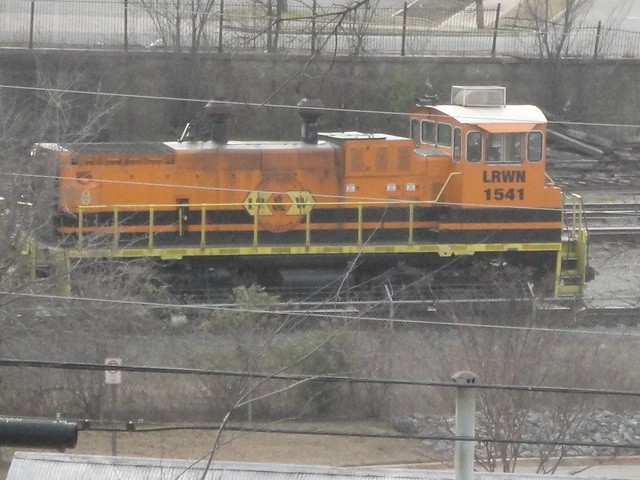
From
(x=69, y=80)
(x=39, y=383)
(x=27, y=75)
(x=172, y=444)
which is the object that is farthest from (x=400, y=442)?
(x=27, y=75)

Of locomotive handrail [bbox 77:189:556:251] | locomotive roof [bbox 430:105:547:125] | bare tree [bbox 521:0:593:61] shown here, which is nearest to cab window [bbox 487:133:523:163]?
locomotive roof [bbox 430:105:547:125]

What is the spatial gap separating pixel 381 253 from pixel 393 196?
887 mm

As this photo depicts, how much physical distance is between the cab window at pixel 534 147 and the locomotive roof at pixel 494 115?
8.3 inches

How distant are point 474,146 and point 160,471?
10.9 m

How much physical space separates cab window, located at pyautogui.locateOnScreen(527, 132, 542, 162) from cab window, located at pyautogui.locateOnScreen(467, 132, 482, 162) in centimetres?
73

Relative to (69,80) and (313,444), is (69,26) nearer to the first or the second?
(69,80)

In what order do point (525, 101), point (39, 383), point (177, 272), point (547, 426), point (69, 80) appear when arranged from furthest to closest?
point (525, 101) → point (69, 80) → point (177, 272) → point (39, 383) → point (547, 426)

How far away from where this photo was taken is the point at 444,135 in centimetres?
1836

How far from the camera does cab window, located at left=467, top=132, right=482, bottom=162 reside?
17.5 meters

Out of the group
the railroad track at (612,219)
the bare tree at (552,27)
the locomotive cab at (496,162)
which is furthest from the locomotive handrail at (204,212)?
the bare tree at (552,27)

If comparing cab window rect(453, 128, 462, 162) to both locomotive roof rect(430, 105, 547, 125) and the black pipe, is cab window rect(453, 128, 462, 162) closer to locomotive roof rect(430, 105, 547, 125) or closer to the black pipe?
locomotive roof rect(430, 105, 547, 125)

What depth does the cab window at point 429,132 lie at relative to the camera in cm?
1866

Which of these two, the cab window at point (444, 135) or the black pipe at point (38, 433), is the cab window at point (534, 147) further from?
the black pipe at point (38, 433)

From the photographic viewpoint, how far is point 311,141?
17.8 meters
